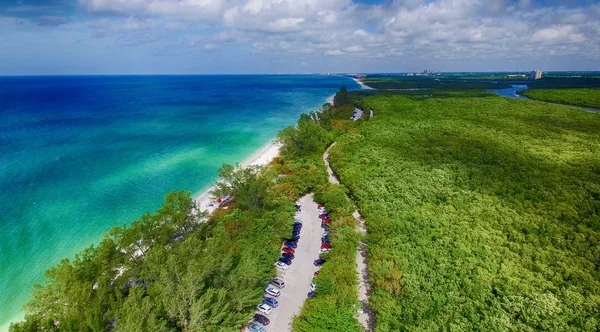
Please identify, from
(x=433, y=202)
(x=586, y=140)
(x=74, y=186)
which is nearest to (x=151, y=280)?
(x=433, y=202)

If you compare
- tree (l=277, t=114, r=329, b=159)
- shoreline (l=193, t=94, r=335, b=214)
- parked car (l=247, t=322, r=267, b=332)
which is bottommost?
parked car (l=247, t=322, r=267, b=332)

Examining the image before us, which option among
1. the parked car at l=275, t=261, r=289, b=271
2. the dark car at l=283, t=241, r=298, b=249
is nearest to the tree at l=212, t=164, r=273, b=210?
the dark car at l=283, t=241, r=298, b=249

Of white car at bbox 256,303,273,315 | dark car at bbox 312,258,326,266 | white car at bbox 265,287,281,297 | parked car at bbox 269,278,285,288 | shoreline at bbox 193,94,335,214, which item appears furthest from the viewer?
shoreline at bbox 193,94,335,214

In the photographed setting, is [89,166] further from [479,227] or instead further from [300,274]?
[479,227]

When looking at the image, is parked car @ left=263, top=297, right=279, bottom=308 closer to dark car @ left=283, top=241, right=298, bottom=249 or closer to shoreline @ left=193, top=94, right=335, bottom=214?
dark car @ left=283, top=241, right=298, bottom=249

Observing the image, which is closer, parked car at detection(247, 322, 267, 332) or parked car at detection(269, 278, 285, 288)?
parked car at detection(247, 322, 267, 332)

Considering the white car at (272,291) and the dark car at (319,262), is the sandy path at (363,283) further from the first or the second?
the white car at (272,291)

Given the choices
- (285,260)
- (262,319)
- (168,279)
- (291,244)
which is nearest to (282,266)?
(285,260)

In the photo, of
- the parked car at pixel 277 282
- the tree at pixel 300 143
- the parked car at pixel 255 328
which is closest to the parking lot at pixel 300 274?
the parked car at pixel 277 282
